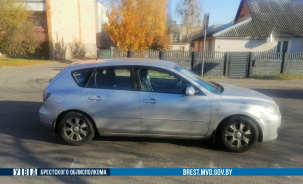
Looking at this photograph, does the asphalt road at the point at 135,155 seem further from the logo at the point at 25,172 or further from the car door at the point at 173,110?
the car door at the point at 173,110

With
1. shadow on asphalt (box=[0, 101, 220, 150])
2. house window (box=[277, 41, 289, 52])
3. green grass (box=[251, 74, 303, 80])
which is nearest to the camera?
shadow on asphalt (box=[0, 101, 220, 150])

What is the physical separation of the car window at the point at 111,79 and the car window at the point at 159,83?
0.25 metres

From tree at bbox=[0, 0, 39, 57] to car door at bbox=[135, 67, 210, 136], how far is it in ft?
71.7

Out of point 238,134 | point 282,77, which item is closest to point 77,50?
point 282,77

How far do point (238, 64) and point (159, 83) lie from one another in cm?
963

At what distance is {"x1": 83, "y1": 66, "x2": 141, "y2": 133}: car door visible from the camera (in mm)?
3664

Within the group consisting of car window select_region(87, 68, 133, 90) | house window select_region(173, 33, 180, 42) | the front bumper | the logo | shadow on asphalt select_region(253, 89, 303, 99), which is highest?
house window select_region(173, 33, 180, 42)

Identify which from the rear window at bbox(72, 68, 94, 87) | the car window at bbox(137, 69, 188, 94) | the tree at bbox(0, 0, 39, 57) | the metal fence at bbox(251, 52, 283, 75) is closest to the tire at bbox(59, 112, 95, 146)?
the rear window at bbox(72, 68, 94, 87)

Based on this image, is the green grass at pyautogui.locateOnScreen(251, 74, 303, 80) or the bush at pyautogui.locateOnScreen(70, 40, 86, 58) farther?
the bush at pyautogui.locateOnScreen(70, 40, 86, 58)

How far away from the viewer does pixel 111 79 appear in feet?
12.7

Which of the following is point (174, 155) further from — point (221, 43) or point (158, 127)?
point (221, 43)

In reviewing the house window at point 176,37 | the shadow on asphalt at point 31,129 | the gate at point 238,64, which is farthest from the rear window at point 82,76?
the house window at point 176,37

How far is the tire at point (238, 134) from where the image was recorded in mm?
3520

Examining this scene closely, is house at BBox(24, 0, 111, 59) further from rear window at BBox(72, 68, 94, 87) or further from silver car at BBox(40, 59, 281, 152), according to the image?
silver car at BBox(40, 59, 281, 152)
